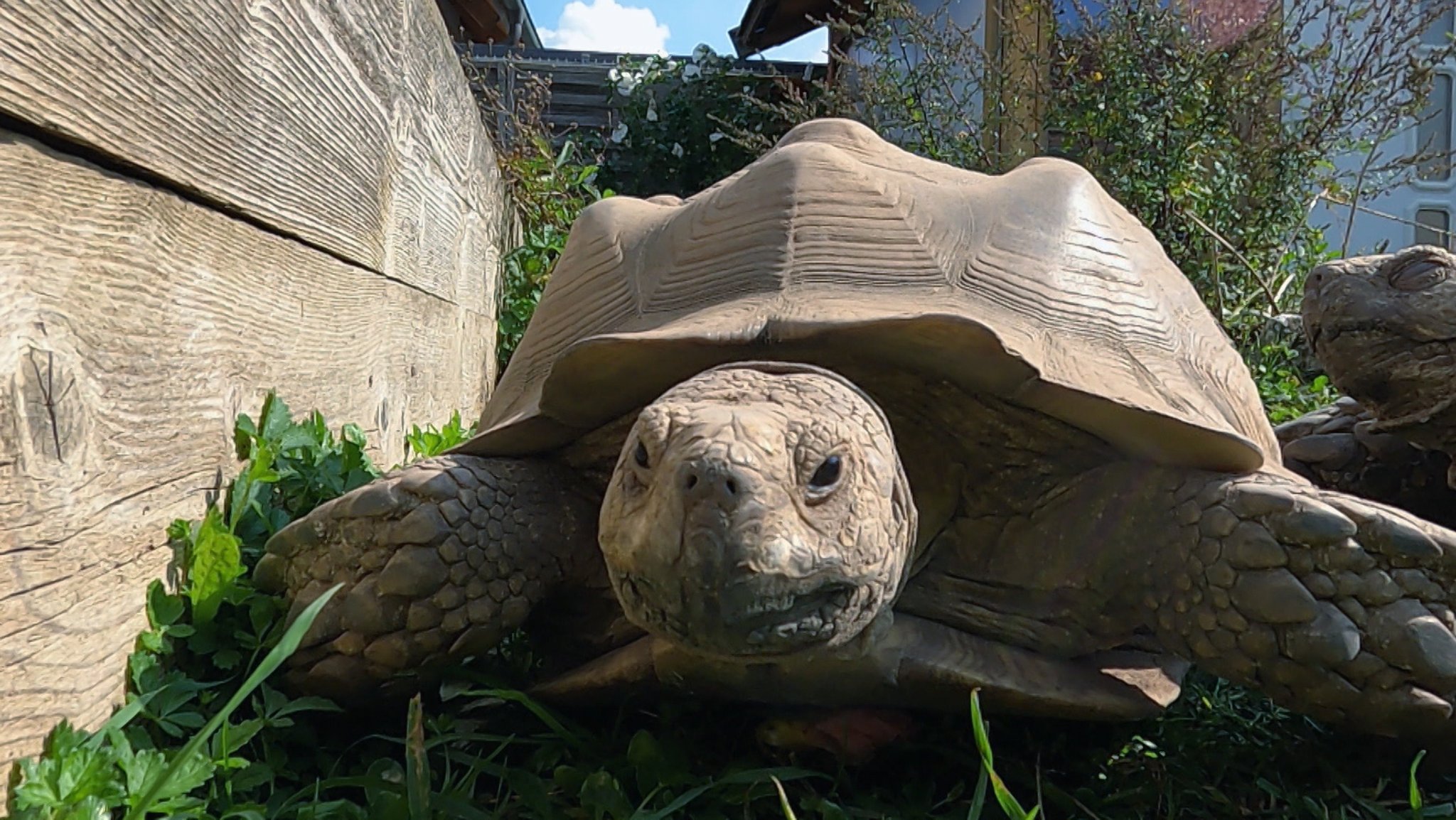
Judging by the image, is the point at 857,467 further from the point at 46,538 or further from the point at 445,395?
the point at 445,395

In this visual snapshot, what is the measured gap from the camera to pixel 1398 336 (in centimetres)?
234

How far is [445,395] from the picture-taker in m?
3.78

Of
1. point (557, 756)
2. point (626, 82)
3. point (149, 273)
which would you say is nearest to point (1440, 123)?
point (626, 82)

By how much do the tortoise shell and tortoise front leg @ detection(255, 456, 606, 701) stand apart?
0.18 m

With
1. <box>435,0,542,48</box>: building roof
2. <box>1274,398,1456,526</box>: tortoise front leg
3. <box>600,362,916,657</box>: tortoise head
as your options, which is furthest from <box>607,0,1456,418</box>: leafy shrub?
<box>435,0,542,48</box>: building roof

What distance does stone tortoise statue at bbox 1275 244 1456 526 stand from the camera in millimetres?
2309

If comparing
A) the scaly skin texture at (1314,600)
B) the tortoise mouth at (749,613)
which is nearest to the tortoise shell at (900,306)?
the scaly skin texture at (1314,600)

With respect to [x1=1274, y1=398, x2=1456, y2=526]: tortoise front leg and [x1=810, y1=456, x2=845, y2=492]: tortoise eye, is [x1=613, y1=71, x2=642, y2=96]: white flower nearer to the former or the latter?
[x1=1274, y1=398, x2=1456, y2=526]: tortoise front leg

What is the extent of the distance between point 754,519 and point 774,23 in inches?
475

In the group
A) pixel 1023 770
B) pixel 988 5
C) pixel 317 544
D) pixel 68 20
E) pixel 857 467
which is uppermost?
pixel 988 5

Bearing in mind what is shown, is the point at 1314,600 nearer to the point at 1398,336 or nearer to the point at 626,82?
the point at 1398,336

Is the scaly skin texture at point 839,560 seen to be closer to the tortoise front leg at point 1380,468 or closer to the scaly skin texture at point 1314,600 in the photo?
the scaly skin texture at point 1314,600

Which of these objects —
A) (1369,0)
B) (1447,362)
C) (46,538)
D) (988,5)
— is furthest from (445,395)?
(1369,0)

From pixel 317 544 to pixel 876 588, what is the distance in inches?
36.7
